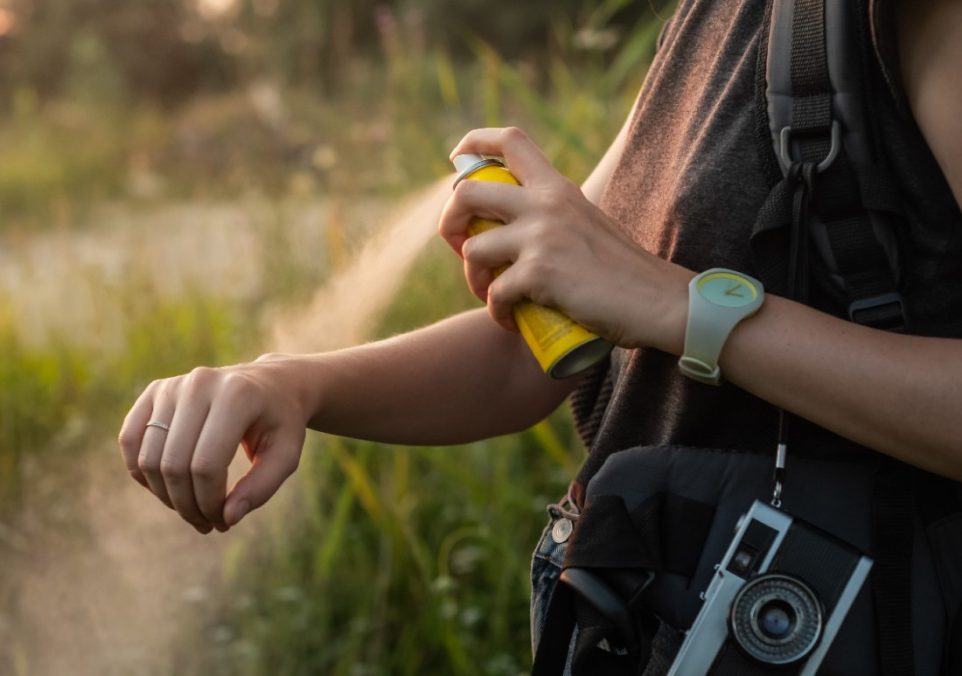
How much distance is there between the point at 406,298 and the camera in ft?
10.9

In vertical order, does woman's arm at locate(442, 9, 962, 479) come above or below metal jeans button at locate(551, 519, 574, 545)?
above

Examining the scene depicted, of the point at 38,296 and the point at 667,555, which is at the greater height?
the point at 667,555

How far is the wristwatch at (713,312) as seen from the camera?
39.5 inches

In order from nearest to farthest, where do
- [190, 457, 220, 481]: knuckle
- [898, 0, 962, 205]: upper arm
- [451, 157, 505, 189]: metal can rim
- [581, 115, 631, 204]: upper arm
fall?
[898, 0, 962, 205]: upper arm < [190, 457, 220, 481]: knuckle < [451, 157, 505, 189]: metal can rim < [581, 115, 631, 204]: upper arm

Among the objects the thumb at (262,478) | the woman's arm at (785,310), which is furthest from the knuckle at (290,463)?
the woman's arm at (785,310)

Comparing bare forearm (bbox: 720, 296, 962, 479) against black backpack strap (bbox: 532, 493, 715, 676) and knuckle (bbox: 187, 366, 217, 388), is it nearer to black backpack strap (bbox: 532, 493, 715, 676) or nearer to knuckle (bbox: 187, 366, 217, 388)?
black backpack strap (bbox: 532, 493, 715, 676)

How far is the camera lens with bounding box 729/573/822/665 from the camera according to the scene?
997 millimetres

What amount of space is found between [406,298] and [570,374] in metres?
2.28

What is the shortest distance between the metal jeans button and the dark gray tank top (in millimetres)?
49

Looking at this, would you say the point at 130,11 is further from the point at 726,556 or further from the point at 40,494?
the point at 726,556

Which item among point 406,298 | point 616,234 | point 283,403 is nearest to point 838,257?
point 616,234

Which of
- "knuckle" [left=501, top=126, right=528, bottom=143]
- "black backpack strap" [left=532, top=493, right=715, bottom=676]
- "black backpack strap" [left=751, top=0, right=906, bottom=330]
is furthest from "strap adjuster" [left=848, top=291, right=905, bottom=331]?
"knuckle" [left=501, top=126, right=528, bottom=143]

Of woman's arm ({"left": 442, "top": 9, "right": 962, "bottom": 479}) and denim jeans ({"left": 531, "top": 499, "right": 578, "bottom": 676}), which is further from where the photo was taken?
denim jeans ({"left": 531, "top": 499, "right": 578, "bottom": 676})

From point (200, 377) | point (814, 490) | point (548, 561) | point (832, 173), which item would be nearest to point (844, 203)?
point (832, 173)
